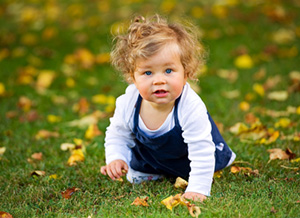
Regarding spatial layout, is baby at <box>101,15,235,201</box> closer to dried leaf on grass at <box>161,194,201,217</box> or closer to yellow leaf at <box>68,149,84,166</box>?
dried leaf on grass at <box>161,194,201,217</box>

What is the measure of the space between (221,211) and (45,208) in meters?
1.04

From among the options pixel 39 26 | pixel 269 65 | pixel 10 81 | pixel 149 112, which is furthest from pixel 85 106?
pixel 39 26

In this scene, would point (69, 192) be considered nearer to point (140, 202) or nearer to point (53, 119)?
point (140, 202)

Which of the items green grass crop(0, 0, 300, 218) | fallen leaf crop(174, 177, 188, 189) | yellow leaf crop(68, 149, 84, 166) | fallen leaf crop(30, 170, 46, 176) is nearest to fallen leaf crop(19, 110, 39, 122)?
green grass crop(0, 0, 300, 218)

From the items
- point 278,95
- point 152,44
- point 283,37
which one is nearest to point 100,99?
point 278,95

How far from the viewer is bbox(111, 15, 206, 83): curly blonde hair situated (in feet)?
8.06

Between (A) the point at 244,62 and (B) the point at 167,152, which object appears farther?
(A) the point at 244,62

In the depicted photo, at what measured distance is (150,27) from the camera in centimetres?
256

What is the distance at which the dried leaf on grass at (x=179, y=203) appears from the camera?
230cm

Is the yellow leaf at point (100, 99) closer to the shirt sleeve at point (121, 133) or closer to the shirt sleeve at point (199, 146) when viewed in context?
the shirt sleeve at point (121, 133)

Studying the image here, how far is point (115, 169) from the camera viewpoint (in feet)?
9.12

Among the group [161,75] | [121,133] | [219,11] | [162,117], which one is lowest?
[121,133]

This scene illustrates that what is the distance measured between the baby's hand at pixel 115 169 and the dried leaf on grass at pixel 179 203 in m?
0.44

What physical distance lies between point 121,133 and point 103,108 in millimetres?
1683
